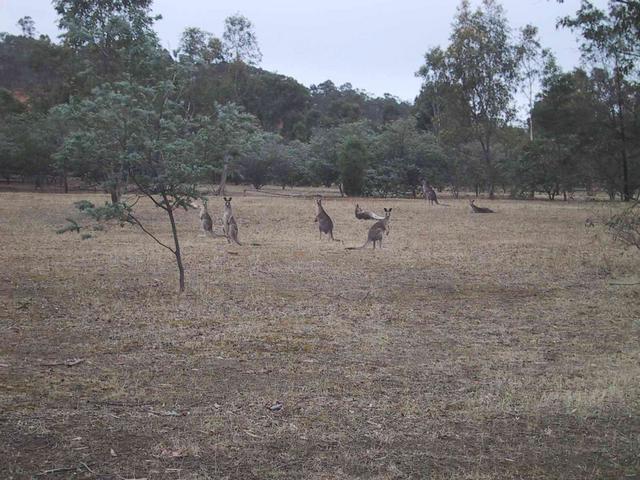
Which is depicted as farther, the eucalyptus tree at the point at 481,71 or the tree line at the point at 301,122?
the eucalyptus tree at the point at 481,71

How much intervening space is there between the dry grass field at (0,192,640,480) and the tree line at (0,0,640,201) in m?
1.88

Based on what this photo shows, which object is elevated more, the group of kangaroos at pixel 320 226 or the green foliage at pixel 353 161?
the green foliage at pixel 353 161

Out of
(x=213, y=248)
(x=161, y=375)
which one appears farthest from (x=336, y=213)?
(x=161, y=375)

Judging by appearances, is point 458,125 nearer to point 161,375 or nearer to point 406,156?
point 406,156

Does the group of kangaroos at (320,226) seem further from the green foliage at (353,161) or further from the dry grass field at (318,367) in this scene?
the green foliage at (353,161)

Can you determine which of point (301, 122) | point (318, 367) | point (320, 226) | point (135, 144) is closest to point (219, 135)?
point (135, 144)

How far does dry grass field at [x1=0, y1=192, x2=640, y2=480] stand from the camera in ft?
13.5

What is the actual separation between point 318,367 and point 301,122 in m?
55.3

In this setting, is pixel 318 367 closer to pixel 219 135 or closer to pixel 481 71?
pixel 219 135

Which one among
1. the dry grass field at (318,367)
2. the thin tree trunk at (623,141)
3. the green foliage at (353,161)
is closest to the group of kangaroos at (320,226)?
the dry grass field at (318,367)

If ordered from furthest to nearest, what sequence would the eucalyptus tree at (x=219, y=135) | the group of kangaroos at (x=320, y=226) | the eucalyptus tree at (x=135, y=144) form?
the group of kangaroos at (x=320, y=226) → the eucalyptus tree at (x=219, y=135) → the eucalyptus tree at (x=135, y=144)

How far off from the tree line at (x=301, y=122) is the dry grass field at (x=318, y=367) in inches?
74.2

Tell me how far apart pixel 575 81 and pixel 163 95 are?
835 inches

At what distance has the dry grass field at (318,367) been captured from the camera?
410 cm
